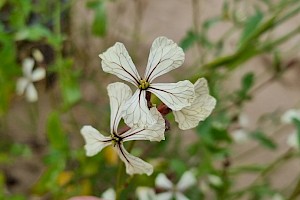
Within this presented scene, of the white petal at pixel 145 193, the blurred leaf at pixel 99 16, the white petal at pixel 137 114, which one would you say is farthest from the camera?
the blurred leaf at pixel 99 16

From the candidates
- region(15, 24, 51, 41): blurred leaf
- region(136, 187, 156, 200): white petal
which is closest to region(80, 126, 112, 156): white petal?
region(136, 187, 156, 200): white petal

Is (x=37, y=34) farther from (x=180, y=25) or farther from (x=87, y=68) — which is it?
(x=180, y=25)

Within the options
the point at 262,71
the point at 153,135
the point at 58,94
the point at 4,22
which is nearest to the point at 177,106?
the point at 153,135

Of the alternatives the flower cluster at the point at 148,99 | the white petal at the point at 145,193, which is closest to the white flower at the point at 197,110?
the flower cluster at the point at 148,99

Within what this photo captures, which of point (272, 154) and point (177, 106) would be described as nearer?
point (177, 106)

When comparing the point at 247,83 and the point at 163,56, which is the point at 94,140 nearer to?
the point at 163,56

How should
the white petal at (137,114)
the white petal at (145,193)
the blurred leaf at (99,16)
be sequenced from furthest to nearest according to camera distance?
the blurred leaf at (99,16)
the white petal at (145,193)
the white petal at (137,114)

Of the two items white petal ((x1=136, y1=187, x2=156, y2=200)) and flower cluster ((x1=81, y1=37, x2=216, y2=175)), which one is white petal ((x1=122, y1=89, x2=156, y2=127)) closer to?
flower cluster ((x1=81, y1=37, x2=216, y2=175))

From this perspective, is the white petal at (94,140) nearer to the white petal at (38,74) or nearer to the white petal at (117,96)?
the white petal at (117,96)
